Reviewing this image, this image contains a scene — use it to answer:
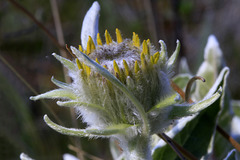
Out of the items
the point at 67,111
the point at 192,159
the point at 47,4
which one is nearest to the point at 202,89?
the point at 192,159

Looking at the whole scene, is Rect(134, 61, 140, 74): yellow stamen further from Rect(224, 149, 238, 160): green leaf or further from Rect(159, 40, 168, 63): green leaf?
Rect(224, 149, 238, 160): green leaf

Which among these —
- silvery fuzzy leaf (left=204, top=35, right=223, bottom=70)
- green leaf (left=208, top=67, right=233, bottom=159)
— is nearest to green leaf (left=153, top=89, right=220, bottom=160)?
green leaf (left=208, top=67, right=233, bottom=159)

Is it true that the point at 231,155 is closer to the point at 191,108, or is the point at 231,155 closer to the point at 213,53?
the point at 191,108

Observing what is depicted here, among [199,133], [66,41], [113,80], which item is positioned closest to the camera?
[113,80]

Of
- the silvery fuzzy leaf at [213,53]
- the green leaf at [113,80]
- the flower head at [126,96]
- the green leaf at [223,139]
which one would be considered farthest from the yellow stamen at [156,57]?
the silvery fuzzy leaf at [213,53]

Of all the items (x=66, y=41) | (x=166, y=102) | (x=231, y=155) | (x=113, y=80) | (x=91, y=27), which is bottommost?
(x=231, y=155)

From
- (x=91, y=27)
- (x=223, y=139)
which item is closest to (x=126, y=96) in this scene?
(x=91, y=27)

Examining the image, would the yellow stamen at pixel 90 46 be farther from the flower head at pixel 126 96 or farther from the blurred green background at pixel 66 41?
the blurred green background at pixel 66 41
